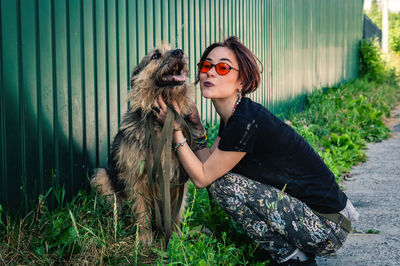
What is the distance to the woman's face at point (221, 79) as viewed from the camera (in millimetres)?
2627

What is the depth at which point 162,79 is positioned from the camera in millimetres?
2863

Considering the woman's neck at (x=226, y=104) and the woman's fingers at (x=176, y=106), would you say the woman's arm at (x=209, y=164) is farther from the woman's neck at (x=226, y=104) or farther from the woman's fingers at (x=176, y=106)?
the woman's neck at (x=226, y=104)

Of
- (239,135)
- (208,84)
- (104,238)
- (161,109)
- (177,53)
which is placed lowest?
(104,238)

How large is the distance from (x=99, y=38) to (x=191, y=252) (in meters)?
1.91

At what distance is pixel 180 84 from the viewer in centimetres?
285

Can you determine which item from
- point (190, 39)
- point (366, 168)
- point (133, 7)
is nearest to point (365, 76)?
point (366, 168)

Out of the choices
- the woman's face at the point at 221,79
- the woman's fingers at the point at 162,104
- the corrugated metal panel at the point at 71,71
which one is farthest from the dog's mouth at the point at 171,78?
the corrugated metal panel at the point at 71,71

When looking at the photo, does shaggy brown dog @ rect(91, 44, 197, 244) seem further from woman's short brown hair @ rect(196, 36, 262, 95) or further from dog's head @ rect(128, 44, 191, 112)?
woman's short brown hair @ rect(196, 36, 262, 95)

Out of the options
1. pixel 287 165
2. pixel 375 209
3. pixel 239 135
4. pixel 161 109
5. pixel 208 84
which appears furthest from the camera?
pixel 375 209

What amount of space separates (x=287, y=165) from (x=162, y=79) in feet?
3.37

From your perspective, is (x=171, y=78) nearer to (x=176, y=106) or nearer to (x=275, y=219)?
(x=176, y=106)

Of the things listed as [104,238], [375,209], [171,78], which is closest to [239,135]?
[171,78]

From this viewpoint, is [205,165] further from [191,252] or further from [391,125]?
[391,125]

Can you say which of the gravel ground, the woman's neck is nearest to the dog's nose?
the woman's neck
